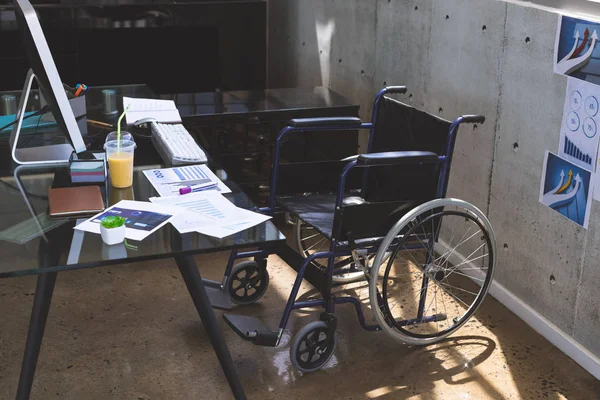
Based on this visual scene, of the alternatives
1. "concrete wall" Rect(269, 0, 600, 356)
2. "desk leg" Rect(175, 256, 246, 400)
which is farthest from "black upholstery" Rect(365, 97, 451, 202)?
"desk leg" Rect(175, 256, 246, 400)

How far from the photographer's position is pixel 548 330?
3.23m

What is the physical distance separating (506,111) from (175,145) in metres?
1.42

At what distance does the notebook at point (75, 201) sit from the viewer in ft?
7.79

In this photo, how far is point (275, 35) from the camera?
5.95 meters

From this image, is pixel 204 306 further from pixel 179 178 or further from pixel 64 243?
pixel 64 243

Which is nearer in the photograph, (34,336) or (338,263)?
(34,336)

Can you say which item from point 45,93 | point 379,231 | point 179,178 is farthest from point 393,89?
point 45,93

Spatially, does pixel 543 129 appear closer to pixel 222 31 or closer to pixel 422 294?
pixel 422 294

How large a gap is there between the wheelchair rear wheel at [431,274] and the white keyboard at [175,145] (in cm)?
78

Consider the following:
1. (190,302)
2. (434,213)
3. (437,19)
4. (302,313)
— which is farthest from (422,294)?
(437,19)

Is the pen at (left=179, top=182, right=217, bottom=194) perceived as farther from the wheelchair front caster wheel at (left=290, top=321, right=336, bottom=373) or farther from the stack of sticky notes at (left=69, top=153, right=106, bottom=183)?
the wheelchair front caster wheel at (left=290, top=321, right=336, bottom=373)

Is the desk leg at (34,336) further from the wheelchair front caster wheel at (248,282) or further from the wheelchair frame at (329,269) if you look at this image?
the wheelchair front caster wheel at (248,282)

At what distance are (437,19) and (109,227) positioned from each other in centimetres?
219

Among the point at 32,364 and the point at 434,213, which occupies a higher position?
the point at 434,213
